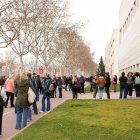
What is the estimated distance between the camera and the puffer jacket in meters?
13.1

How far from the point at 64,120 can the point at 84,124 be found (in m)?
1.30

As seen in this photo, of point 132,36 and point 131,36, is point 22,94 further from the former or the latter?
point 131,36

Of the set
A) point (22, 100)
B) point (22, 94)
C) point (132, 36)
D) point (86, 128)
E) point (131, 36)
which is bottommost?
point (86, 128)

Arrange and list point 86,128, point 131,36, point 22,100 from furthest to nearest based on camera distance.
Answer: point 131,36 → point 22,100 → point 86,128

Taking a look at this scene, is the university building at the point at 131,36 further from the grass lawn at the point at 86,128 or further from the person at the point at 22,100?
the person at the point at 22,100

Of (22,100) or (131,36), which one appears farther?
(131,36)

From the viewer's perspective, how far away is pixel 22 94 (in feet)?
43.4

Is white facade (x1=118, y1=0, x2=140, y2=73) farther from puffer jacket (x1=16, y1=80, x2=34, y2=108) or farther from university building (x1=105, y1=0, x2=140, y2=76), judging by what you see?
puffer jacket (x1=16, y1=80, x2=34, y2=108)

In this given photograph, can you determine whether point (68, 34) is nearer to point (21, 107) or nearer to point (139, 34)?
point (139, 34)

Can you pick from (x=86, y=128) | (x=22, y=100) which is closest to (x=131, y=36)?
(x=22, y=100)

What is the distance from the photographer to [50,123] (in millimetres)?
13625

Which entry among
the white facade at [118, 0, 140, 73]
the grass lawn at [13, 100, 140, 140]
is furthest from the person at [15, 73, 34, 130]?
the white facade at [118, 0, 140, 73]

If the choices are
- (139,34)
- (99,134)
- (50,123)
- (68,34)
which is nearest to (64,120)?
(50,123)

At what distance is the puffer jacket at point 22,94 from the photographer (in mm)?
13148
